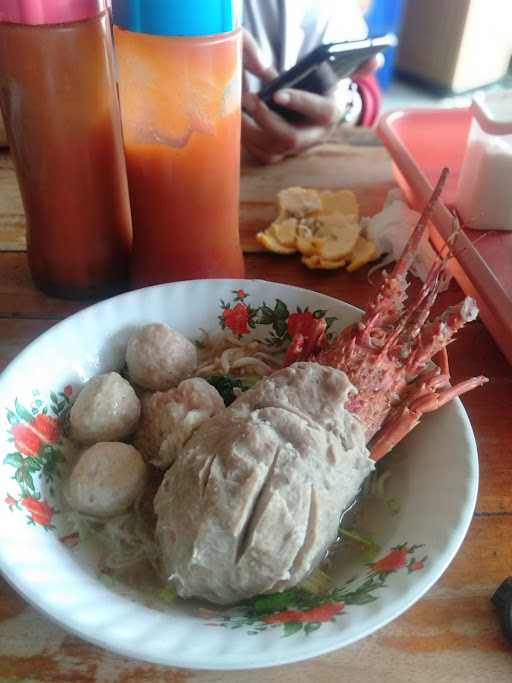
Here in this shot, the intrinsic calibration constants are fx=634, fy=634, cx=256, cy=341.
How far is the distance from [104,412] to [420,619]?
41cm

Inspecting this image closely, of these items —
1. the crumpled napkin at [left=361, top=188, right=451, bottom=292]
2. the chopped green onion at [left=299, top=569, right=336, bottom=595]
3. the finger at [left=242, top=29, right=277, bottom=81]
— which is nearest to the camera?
the chopped green onion at [left=299, top=569, right=336, bottom=595]

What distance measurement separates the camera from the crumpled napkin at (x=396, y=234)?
1080 millimetres

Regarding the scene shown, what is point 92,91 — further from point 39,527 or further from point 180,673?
point 180,673

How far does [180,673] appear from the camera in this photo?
0.61 m

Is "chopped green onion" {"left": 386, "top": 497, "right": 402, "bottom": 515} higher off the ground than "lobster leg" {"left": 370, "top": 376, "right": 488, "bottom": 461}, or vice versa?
"lobster leg" {"left": 370, "top": 376, "right": 488, "bottom": 461}

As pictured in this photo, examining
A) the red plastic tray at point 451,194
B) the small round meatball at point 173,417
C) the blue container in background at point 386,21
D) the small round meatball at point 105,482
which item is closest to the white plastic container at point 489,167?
the red plastic tray at point 451,194

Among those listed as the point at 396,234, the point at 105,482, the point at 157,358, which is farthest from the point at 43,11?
the point at 396,234

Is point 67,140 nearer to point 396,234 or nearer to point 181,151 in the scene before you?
point 181,151

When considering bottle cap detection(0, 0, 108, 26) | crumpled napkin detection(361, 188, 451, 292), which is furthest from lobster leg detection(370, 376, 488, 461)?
bottle cap detection(0, 0, 108, 26)

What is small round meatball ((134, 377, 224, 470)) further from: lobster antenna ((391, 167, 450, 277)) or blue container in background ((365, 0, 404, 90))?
blue container in background ((365, 0, 404, 90))

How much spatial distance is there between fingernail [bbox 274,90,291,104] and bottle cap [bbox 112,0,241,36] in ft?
1.97

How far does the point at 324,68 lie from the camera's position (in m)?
1.29

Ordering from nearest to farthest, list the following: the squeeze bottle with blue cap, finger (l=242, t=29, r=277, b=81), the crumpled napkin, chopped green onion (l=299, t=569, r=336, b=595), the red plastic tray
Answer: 1. chopped green onion (l=299, t=569, r=336, b=595)
2. the squeeze bottle with blue cap
3. the red plastic tray
4. the crumpled napkin
5. finger (l=242, t=29, r=277, b=81)

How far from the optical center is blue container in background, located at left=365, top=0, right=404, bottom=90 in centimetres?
314
